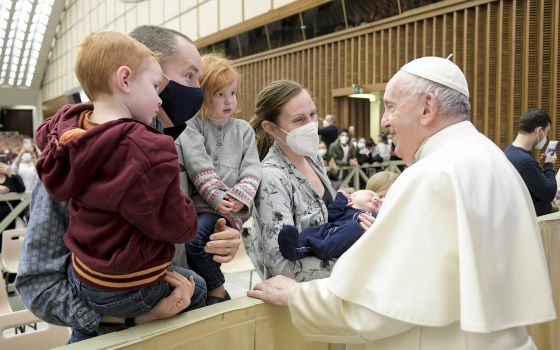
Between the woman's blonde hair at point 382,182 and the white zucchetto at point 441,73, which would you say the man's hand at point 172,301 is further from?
the woman's blonde hair at point 382,182

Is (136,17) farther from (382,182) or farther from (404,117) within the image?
(404,117)

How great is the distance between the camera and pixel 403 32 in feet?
28.5

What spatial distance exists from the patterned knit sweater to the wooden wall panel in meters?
3.76

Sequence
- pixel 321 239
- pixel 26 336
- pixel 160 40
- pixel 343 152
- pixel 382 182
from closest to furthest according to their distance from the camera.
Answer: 1. pixel 160 40
2. pixel 321 239
3. pixel 26 336
4. pixel 382 182
5. pixel 343 152

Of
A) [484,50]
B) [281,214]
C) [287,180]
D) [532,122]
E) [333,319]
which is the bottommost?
[333,319]

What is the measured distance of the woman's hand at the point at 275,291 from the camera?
4.66ft

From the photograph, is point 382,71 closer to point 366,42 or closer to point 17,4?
point 366,42

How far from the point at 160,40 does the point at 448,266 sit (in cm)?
104

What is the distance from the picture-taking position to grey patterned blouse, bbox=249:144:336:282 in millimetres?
1647

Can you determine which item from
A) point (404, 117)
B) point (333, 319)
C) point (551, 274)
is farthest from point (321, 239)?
point (551, 274)

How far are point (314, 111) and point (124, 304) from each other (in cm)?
117

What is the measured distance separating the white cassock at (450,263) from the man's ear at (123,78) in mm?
725

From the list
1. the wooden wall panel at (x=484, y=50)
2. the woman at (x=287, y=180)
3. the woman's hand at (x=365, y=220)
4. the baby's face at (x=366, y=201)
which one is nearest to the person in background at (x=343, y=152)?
the wooden wall panel at (x=484, y=50)

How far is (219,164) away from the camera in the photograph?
5.50 feet
